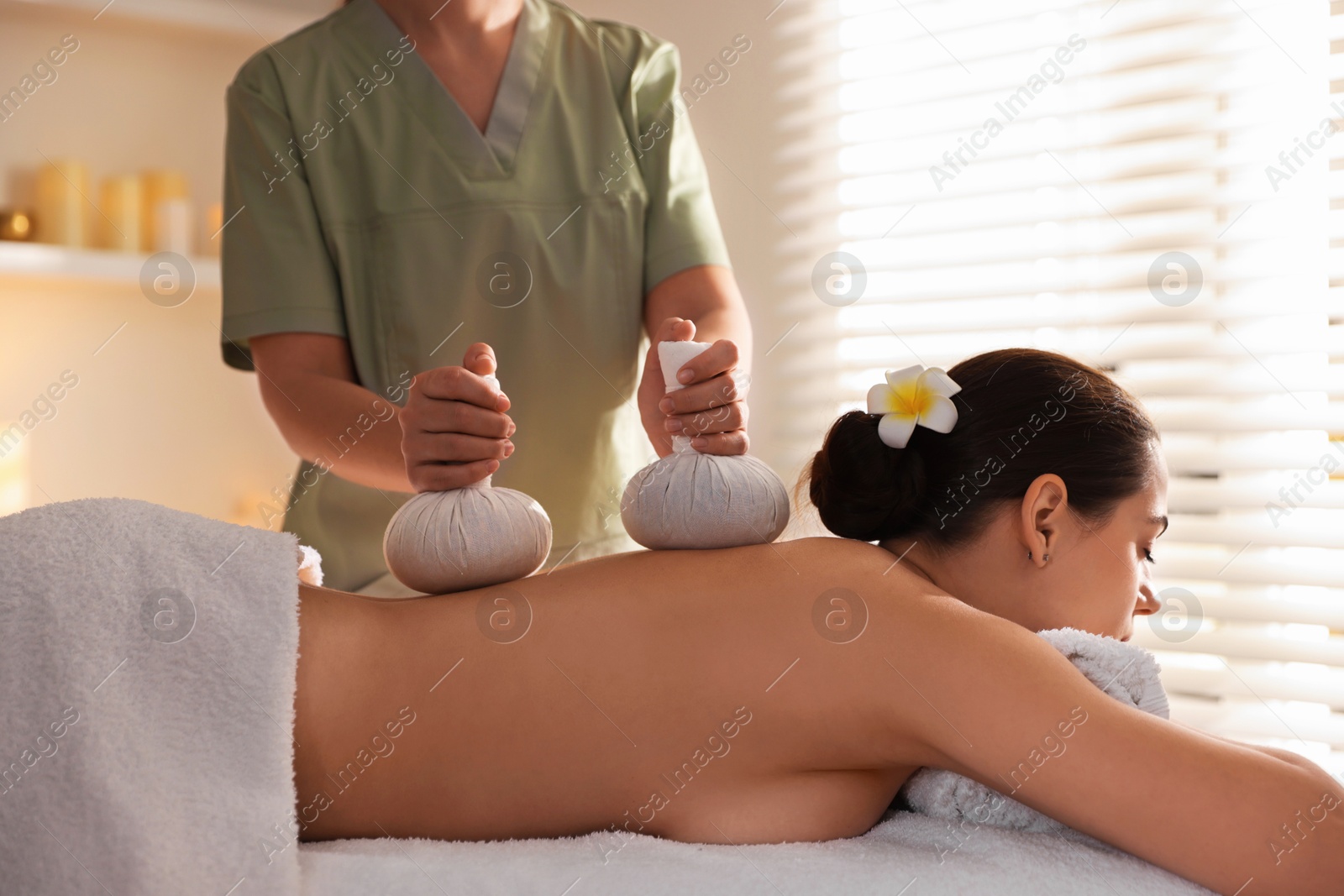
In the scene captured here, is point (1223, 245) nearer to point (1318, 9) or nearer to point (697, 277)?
point (1318, 9)

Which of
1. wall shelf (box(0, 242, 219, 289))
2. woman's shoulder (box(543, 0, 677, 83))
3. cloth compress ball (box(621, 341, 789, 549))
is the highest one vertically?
woman's shoulder (box(543, 0, 677, 83))

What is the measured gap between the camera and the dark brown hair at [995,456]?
0.92 m

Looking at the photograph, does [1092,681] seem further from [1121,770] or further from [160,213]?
[160,213]

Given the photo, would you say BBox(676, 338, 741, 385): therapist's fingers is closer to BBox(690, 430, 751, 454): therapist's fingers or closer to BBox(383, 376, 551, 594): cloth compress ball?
BBox(690, 430, 751, 454): therapist's fingers

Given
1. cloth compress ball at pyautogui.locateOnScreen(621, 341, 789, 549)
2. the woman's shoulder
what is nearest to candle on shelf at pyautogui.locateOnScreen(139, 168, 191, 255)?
the woman's shoulder

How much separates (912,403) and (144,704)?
64cm

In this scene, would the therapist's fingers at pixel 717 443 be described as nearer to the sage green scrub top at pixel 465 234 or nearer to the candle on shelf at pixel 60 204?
the sage green scrub top at pixel 465 234

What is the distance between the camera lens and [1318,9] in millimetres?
1422

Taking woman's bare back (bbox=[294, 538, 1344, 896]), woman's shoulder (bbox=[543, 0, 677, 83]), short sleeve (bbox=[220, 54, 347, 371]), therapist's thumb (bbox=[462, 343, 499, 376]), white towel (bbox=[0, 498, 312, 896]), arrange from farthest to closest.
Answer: woman's shoulder (bbox=[543, 0, 677, 83]), short sleeve (bbox=[220, 54, 347, 371]), therapist's thumb (bbox=[462, 343, 499, 376]), woman's bare back (bbox=[294, 538, 1344, 896]), white towel (bbox=[0, 498, 312, 896])

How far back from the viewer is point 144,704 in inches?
28.2

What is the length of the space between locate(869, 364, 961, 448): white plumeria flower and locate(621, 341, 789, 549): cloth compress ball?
120 millimetres

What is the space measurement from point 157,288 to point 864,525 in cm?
175

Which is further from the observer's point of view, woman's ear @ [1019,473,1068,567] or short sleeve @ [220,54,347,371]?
short sleeve @ [220,54,347,371]

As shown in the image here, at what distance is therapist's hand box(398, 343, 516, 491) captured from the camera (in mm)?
859
